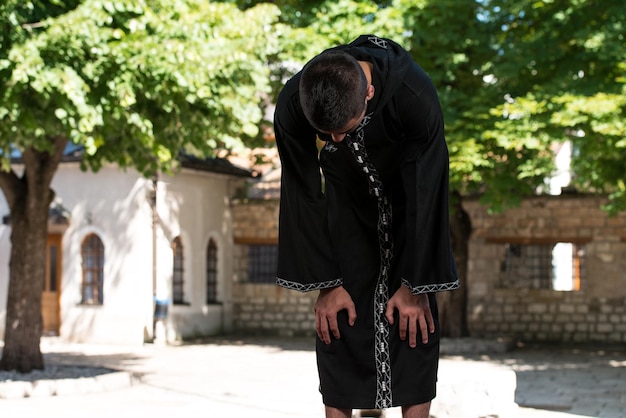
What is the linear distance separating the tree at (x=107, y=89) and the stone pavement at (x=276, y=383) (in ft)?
6.71

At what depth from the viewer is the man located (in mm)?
3350

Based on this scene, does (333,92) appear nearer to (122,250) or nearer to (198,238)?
(122,250)

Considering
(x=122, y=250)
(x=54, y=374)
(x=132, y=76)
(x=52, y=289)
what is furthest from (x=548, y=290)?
(x=132, y=76)

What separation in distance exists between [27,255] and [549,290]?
12.6m

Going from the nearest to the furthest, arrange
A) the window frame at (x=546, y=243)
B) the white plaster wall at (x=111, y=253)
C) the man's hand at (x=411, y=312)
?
the man's hand at (x=411, y=312) < the white plaster wall at (x=111, y=253) < the window frame at (x=546, y=243)

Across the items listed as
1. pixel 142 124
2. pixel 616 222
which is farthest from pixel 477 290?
pixel 142 124

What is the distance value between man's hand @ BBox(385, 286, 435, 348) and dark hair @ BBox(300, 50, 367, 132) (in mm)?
668

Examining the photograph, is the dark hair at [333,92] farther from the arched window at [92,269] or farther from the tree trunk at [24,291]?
the arched window at [92,269]

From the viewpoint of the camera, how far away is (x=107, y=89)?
443 inches

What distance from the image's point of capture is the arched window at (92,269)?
22.6 m

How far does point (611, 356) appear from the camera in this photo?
20.4m

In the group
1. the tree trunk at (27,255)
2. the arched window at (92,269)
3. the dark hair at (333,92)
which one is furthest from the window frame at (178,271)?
the dark hair at (333,92)

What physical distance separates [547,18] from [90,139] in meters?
9.45

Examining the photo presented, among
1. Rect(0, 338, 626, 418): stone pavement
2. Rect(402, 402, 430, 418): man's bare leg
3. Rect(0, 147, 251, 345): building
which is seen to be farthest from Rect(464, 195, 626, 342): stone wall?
Rect(402, 402, 430, 418): man's bare leg
